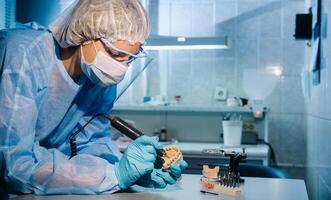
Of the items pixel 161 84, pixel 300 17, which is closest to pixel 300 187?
pixel 300 17

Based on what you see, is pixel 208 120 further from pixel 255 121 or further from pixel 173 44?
pixel 173 44

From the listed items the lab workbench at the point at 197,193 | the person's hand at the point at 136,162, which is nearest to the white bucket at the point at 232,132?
the lab workbench at the point at 197,193

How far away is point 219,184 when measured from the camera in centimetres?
128

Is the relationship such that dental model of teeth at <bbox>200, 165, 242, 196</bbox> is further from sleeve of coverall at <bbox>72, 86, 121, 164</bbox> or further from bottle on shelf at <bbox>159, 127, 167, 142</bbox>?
bottle on shelf at <bbox>159, 127, 167, 142</bbox>

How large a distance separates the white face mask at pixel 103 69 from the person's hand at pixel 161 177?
422 mm

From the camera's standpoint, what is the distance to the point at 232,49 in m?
3.43

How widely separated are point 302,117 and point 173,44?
52.4 inches

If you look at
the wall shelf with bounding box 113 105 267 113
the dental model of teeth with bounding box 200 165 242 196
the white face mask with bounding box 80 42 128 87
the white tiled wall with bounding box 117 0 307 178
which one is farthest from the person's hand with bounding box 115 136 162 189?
the white tiled wall with bounding box 117 0 307 178

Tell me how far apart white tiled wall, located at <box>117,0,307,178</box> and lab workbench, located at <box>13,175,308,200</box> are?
6.01 feet

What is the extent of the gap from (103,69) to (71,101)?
19cm

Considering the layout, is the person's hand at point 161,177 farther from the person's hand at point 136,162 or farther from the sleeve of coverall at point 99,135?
the sleeve of coverall at point 99,135

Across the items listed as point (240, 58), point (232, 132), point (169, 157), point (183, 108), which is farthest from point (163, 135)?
A: point (169, 157)

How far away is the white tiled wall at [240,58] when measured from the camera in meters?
3.32

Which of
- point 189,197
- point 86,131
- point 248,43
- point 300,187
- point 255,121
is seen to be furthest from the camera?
point 248,43
